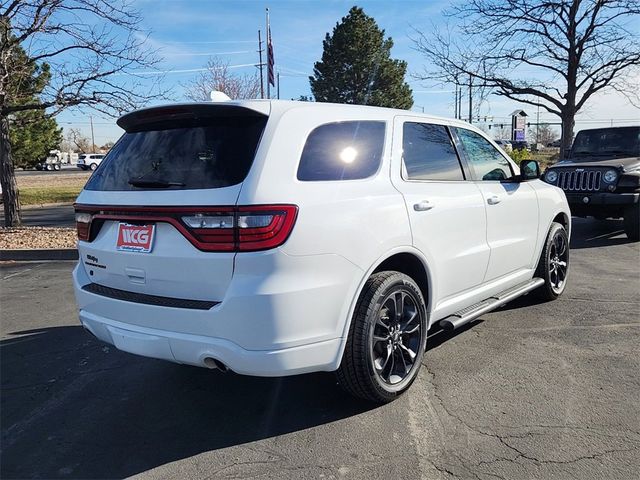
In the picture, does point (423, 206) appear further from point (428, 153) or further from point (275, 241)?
point (275, 241)

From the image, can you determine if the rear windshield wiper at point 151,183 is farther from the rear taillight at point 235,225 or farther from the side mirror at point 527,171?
the side mirror at point 527,171

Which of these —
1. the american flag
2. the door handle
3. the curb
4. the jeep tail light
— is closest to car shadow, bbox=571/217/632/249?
the door handle

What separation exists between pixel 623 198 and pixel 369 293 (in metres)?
7.35

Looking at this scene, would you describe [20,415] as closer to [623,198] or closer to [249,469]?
[249,469]

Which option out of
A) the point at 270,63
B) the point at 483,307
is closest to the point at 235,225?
the point at 483,307

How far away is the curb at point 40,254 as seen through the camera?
8.47 m

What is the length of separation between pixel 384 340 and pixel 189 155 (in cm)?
160

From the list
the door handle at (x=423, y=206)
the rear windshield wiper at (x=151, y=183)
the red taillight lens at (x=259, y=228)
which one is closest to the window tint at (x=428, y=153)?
the door handle at (x=423, y=206)

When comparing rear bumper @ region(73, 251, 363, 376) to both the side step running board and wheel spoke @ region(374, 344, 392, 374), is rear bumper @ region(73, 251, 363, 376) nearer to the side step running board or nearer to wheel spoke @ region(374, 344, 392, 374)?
wheel spoke @ region(374, 344, 392, 374)

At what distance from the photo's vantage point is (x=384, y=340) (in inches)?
130

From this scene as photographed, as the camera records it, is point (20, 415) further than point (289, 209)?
Yes

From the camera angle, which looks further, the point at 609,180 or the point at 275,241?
the point at 609,180

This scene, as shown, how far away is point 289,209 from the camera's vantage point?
272cm

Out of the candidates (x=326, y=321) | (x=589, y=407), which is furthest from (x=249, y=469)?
(x=589, y=407)
